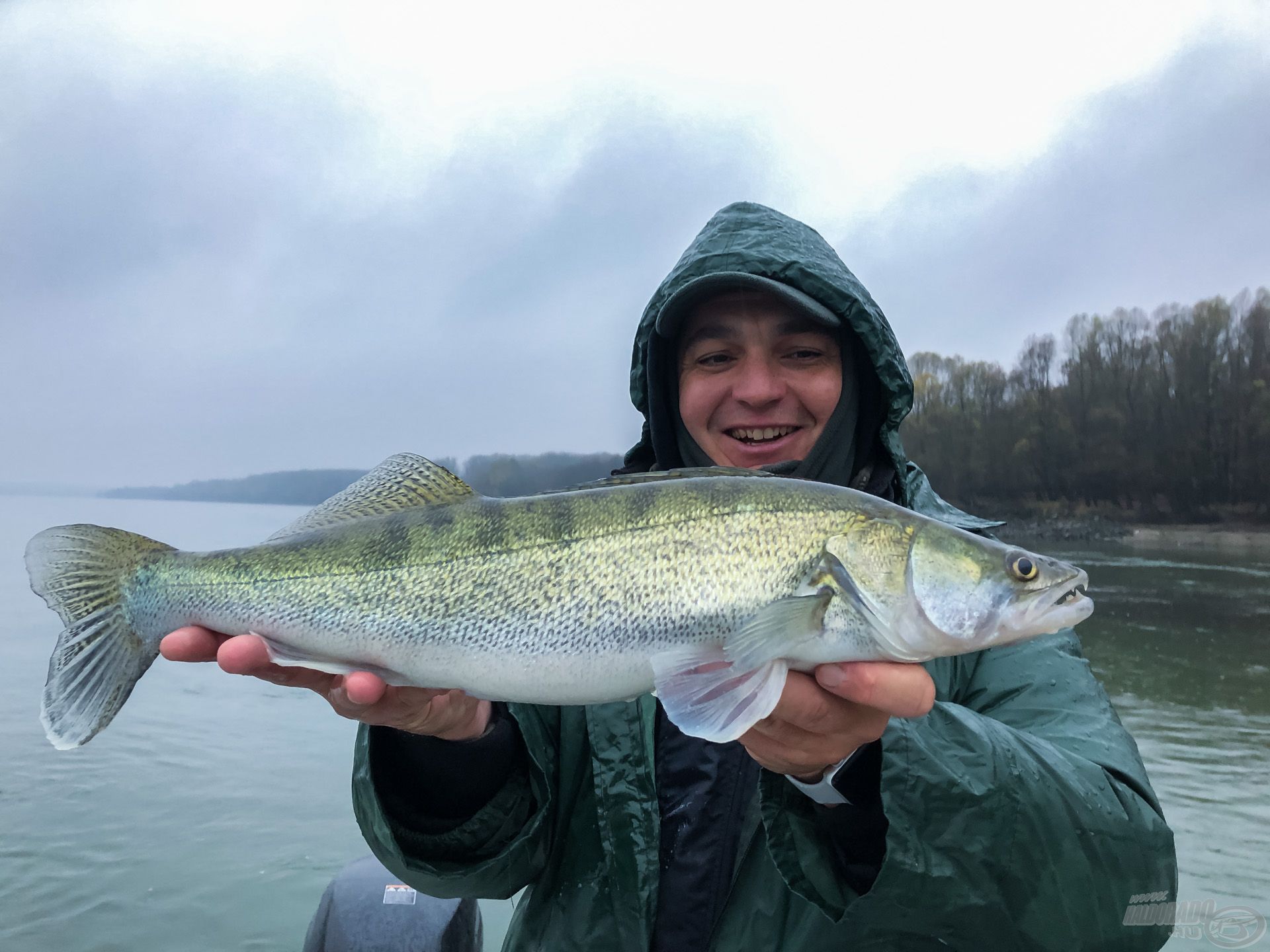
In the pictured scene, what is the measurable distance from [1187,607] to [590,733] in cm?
2518

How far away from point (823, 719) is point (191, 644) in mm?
1832

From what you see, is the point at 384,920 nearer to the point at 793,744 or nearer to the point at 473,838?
the point at 473,838

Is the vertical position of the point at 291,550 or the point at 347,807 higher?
the point at 291,550

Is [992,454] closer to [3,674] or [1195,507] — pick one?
[1195,507]

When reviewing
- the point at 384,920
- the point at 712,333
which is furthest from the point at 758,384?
the point at 384,920

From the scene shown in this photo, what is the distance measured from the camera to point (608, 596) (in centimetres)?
223

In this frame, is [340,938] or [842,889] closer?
[842,889]

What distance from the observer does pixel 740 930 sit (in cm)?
229

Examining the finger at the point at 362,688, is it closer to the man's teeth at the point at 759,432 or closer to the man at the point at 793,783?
the man at the point at 793,783

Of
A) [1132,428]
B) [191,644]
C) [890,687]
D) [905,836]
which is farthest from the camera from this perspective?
[1132,428]

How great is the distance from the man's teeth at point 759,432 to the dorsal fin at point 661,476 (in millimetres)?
890

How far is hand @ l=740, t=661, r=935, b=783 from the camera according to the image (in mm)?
1860

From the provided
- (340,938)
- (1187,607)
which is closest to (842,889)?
(340,938)

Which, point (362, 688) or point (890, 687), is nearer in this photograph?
point (890, 687)
